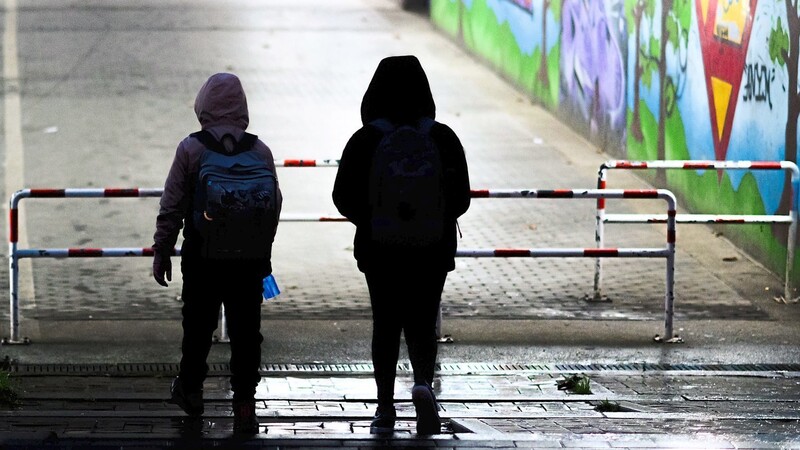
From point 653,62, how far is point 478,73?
23.8 ft

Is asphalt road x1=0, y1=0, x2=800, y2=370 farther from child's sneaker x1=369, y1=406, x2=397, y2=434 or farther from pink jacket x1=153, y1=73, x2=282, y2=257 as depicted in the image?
pink jacket x1=153, y1=73, x2=282, y2=257

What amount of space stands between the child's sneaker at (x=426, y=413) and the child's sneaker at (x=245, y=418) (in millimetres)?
688

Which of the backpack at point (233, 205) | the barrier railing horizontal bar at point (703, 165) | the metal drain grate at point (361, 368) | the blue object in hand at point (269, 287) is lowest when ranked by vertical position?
the metal drain grate at point (361, 368)

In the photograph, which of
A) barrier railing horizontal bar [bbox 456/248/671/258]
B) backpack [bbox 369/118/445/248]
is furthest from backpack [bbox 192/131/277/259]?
barrier railing horizontal bar [bbox 456/248/671/258]

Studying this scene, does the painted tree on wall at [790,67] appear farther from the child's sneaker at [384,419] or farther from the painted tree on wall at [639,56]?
the child's sneaker at [384,419]

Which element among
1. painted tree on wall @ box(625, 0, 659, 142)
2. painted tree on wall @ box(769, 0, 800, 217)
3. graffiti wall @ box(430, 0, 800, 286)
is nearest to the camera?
painted tree on wall @ box(769, 0, 800, 217)

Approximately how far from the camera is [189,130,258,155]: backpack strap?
607 cm

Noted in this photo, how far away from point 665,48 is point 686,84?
73 cm

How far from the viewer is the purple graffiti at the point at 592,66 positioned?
50.3ft

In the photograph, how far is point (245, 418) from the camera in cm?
606

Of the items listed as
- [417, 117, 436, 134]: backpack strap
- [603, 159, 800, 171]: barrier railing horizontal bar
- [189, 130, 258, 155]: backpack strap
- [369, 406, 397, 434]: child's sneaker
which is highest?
[417, 117, 436, 134]: backpack strap

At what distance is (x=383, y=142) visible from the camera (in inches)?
233

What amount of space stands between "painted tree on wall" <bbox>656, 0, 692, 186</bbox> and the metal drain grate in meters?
5.31

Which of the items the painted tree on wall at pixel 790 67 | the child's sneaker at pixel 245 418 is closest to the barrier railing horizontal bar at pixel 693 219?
the painted tree on wall at pixel 790 67
